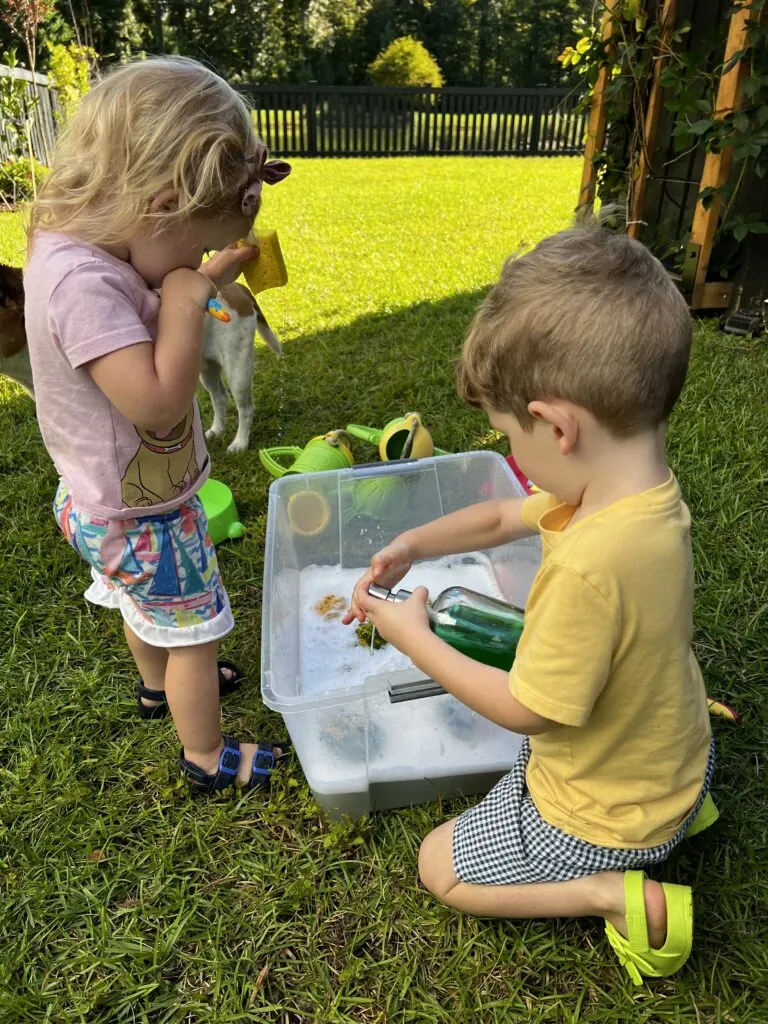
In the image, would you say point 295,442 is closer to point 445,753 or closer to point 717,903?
point 445,753

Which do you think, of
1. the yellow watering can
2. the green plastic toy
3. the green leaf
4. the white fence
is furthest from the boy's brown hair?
the white fence

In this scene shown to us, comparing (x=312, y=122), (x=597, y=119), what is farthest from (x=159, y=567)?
(x=312, y=122)

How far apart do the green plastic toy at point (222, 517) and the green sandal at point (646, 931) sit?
155cm

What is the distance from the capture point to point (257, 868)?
4.81 ft

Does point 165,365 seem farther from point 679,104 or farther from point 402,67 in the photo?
point 402,67

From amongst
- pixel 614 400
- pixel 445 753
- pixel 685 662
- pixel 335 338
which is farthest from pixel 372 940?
pixel 335 338

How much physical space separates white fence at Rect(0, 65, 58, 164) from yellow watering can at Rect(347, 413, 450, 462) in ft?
23.1

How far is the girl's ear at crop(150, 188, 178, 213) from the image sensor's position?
47.2 inches

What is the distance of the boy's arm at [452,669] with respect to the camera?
1084mm

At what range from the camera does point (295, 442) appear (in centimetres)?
300

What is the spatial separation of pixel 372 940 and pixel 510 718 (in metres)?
0.57

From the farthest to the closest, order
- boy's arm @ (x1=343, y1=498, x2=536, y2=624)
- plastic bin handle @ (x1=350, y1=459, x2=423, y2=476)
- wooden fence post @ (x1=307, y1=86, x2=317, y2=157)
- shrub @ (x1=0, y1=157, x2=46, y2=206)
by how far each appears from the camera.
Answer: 1. wooden fence post @ (x1=307, y1=86, x2=317, y2=157)
2. shrub @ (x1=0, y1=157, x2=46, y2=206)
3. plastic bin handle @ (x1=350, y1=459, x2=423, y2=476)
4. boy's arm @ (x1=343, y1=498, x2=536, y2=624)

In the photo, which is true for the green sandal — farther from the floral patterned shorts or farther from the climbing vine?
the climbing vine

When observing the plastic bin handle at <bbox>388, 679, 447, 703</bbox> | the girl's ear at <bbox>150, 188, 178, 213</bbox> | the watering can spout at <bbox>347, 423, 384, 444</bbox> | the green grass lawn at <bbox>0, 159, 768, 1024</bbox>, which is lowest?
the green grass lawn at <bbox>0, 159, 768, 1024</bbox>
